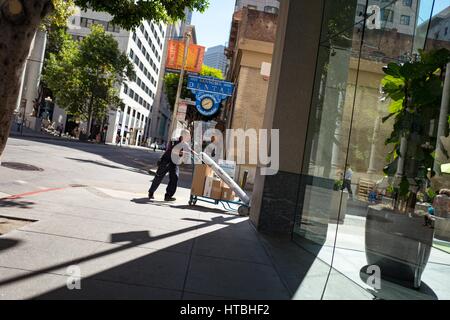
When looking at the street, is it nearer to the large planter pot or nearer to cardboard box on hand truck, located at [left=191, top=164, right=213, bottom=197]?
the large planter pot

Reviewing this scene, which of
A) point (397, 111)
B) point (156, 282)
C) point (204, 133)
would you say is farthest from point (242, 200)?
point (204, 133)

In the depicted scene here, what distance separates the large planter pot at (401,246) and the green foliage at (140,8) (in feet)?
22.8

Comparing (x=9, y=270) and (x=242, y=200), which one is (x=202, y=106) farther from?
(x=9, y=270)

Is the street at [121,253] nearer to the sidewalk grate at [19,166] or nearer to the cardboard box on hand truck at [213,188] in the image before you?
the cardboard box on hand truck at [213,188]

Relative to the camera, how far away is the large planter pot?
496cm

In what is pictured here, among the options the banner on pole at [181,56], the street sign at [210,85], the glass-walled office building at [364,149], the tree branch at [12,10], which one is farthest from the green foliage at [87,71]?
the tree branch at [12,10]

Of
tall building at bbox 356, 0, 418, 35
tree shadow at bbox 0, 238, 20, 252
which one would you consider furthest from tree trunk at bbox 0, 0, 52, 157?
tall building at bbox 356, 0, 418, 35

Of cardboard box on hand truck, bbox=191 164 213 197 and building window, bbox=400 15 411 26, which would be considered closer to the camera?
building window, bbox=400 15 411 26

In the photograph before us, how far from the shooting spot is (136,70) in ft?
226

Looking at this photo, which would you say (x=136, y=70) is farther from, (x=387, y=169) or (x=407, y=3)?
(x=387, y=169)

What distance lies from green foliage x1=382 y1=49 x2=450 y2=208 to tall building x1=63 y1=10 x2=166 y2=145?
44.0 metres

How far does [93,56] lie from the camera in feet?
150

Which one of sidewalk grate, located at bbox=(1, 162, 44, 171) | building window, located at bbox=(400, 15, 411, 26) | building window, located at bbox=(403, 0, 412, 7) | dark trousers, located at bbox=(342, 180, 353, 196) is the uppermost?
A: building window, located at bbox=(403, 0, 412, 7)

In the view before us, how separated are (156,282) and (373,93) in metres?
3.80
